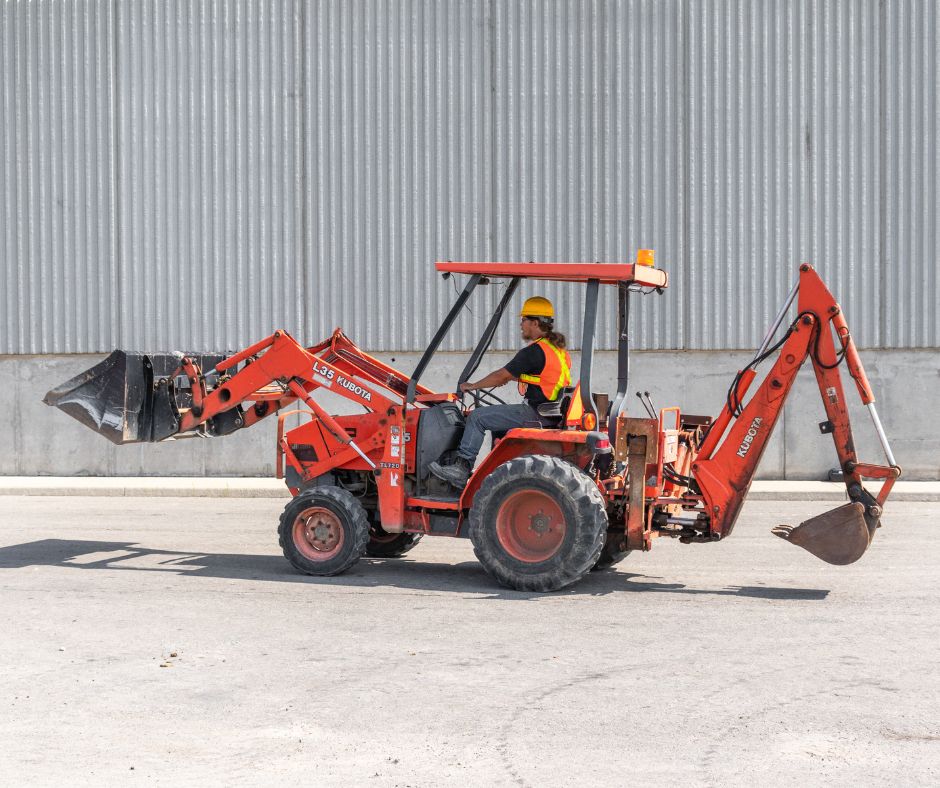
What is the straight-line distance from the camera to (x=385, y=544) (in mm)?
11102

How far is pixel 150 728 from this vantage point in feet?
19.4

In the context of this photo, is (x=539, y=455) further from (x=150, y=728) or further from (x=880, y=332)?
(x=880, y=332)

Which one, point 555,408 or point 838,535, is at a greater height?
point 555,408

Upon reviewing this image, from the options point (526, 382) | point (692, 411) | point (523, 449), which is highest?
point (526, 382)

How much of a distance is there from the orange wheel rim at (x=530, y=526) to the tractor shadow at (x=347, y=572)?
0.32 m

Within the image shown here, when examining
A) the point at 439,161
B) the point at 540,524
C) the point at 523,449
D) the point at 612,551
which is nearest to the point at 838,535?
the point at 612,551

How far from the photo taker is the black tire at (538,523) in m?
9.25

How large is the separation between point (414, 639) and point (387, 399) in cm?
290

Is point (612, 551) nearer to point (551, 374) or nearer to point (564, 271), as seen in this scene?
point (551, 374)

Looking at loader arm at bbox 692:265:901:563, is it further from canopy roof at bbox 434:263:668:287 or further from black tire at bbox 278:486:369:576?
black tire at bbox 278:486:369:576

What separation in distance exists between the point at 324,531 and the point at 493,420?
168 cm

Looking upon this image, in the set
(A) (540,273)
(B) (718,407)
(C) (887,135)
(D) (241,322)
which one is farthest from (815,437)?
(A) (540,273)

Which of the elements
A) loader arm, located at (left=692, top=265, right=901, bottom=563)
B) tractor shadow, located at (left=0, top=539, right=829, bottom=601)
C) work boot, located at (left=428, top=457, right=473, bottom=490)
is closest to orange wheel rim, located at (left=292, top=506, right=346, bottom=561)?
tractor shadow, located at (left=0, top=539, right=829, bottom=601)

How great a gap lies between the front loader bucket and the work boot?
2552 millimetres
